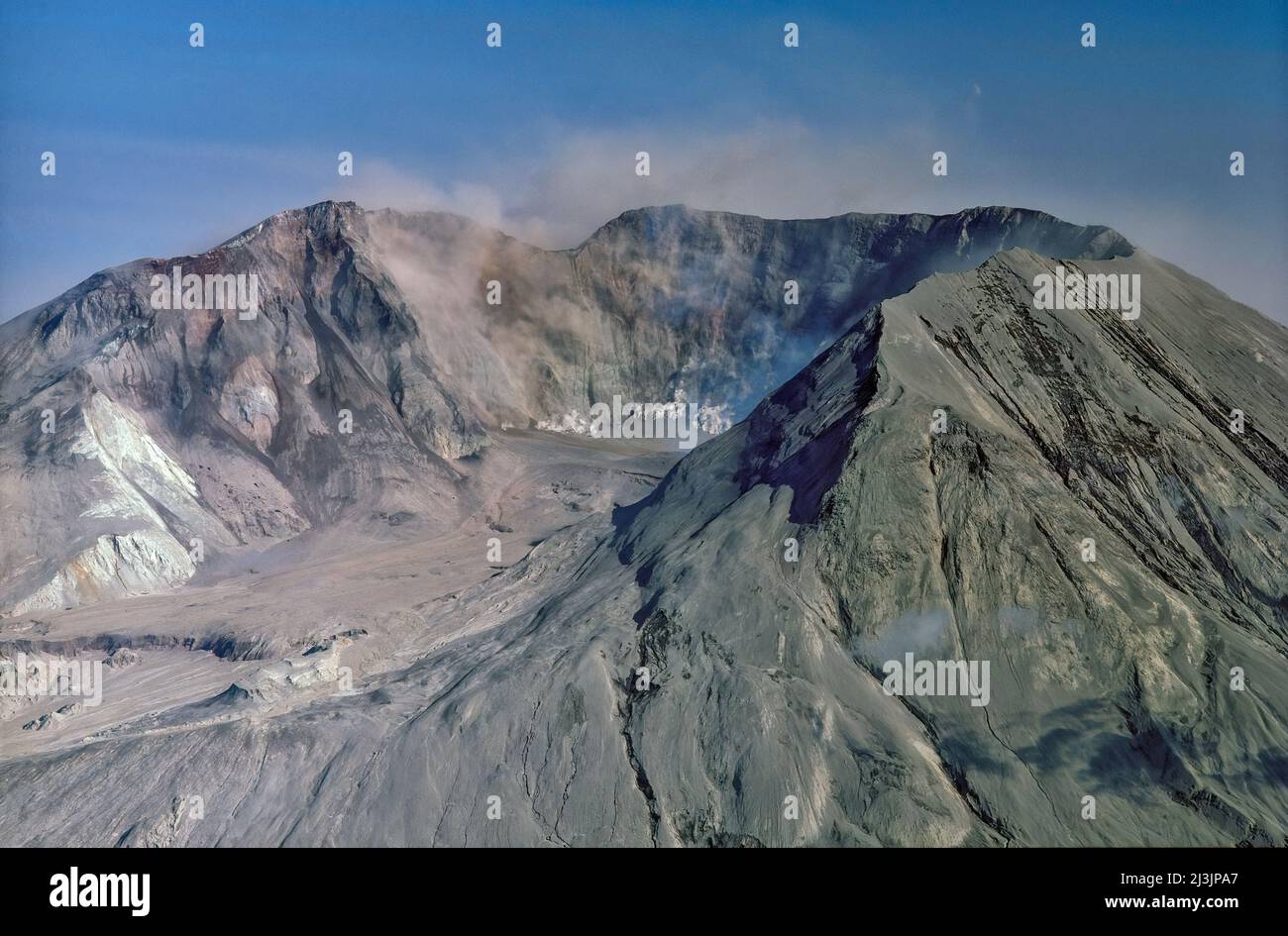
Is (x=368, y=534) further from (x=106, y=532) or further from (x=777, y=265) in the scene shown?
(x=777, y=265)

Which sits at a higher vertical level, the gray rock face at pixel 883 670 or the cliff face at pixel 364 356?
the cliff face at pixel 364 356

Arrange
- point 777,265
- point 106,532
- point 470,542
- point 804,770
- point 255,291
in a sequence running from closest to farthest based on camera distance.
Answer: point 804,770 → point 106,532 → point 470,542 → point 255,291 → point 777,265

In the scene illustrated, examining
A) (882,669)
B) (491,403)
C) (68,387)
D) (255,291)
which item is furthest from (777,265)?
(882,669)

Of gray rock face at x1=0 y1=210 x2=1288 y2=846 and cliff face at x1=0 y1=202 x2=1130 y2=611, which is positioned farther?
cliff face at x1=0 y1=202 x2=1130 y2=611

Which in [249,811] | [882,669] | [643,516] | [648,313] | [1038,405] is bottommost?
[249,811]

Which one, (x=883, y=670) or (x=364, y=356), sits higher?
(x=364, y=356)
